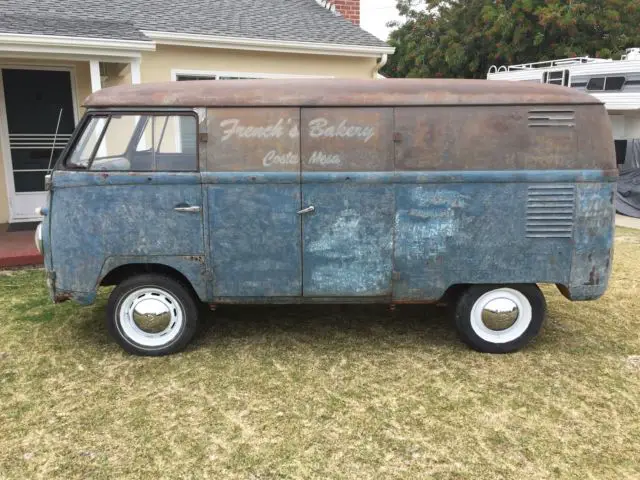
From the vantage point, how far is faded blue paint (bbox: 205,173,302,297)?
4059 mm

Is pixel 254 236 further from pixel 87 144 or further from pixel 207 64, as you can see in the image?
pixel 207 64

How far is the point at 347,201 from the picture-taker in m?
4.09

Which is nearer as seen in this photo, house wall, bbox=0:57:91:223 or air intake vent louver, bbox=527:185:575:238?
air intake vent louver, bbox=527:185:575:238

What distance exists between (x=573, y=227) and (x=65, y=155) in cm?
390

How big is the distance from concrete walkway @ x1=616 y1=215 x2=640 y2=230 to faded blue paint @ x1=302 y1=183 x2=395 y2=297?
27.6ft

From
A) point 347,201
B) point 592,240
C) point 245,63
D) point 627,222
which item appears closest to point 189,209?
point 347,201

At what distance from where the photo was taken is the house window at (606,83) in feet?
43.1

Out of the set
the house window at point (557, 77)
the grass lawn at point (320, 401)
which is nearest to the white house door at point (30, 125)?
the grass lawn at point (320, 401)

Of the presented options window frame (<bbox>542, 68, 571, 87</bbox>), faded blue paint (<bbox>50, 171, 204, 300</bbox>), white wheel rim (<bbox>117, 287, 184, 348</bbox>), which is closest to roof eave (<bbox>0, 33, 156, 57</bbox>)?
faded blue paint (<bbox>50, 171, 204, 300</bbox>)

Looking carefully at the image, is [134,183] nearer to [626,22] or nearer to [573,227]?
[573,227]

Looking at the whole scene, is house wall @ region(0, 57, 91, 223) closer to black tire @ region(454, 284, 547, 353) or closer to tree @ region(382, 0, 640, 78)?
black tire @ region(454, 284, 547, 353)

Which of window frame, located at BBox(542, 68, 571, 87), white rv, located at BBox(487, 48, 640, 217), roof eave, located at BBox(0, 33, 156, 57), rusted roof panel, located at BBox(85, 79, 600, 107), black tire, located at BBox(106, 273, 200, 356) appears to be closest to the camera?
rusted roof panel, located at BBox(85, 79, 600, 107)

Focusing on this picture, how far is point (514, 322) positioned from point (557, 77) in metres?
11.9

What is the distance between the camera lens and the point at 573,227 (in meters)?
4.07
